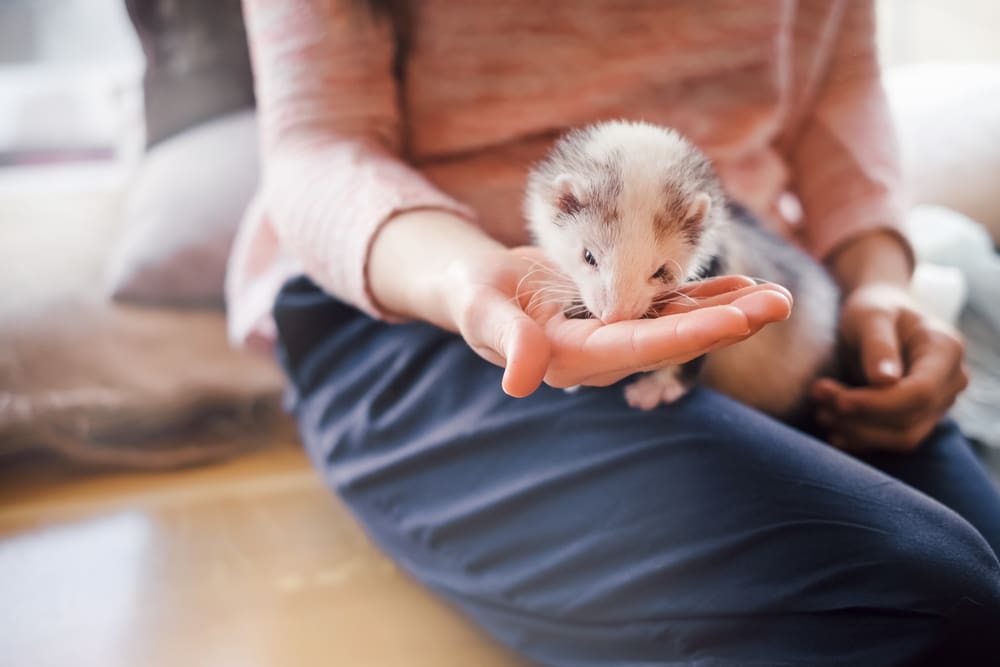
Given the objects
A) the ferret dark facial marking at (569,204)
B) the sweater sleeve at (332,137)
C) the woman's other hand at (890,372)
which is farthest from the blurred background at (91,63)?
the ferret dark facial marking at (569,204)

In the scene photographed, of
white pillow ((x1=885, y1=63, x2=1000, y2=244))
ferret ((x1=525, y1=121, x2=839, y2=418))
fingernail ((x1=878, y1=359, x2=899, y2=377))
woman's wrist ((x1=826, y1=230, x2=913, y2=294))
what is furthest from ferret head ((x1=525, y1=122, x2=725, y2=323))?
white pillow ((x1=885, y1=63, x2=1000, y2=244))

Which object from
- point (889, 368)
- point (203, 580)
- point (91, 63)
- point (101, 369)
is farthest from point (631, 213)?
point (91, 63)

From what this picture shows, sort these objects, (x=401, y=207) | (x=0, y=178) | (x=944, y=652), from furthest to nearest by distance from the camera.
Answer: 1. (x=0, y=178)
2. (x=401, y=207)
3. (x=944, y=652)

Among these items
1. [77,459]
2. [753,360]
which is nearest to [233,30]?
[77,459]

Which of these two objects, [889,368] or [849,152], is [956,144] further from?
[889,368]

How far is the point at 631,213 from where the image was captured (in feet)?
1.63

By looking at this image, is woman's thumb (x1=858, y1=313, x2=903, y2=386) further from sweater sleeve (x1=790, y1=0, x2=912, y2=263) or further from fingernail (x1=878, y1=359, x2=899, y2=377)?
sweater sleeve (x1=790, y1=0, x2=912, y2=263)

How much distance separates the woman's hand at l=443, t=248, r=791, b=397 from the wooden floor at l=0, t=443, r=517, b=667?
1.27 ft

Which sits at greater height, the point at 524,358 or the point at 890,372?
the point at 524,358

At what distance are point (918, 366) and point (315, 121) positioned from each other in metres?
0.60

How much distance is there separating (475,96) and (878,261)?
0.46m

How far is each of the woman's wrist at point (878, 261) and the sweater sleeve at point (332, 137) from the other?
1.48 ft

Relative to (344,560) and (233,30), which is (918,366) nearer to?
(344,560)

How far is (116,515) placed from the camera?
89cm
